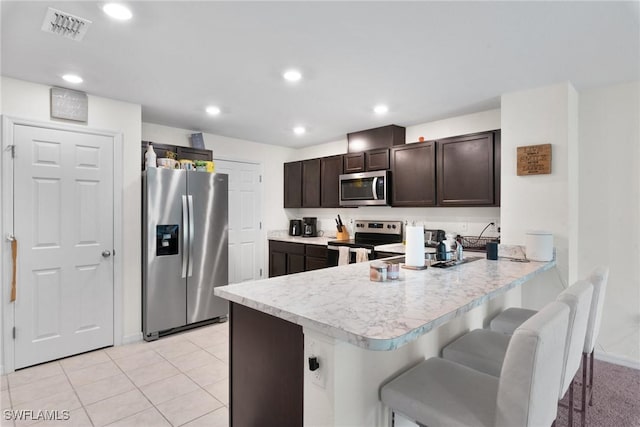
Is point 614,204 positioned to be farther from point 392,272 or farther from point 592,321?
point 392,272

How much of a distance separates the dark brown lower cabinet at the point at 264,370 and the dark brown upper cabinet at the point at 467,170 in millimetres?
2690

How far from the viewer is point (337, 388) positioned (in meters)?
1.17

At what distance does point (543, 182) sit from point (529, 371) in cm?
244

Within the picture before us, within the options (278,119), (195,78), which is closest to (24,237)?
(195,78)

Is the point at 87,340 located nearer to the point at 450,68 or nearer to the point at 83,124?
the point at 83,124

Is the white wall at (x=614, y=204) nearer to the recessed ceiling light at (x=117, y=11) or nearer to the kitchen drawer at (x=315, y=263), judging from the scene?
the kitchen drawer at (x=315, y=263)

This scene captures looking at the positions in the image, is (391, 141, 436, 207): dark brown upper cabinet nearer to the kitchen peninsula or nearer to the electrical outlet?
the kitchen peninsula

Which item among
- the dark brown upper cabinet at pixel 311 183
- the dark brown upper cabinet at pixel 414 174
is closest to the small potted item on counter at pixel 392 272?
the dark brown upper cabinet at pixel 414 174

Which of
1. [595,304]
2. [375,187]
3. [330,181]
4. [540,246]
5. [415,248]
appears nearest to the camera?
[595,304]

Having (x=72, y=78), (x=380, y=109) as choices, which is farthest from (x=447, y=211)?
(x=72, y=78)

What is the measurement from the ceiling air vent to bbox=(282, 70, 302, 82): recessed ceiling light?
129 centimetres

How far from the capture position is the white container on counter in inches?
105

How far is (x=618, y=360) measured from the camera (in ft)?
9.43

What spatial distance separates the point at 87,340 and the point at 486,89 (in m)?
4.27
